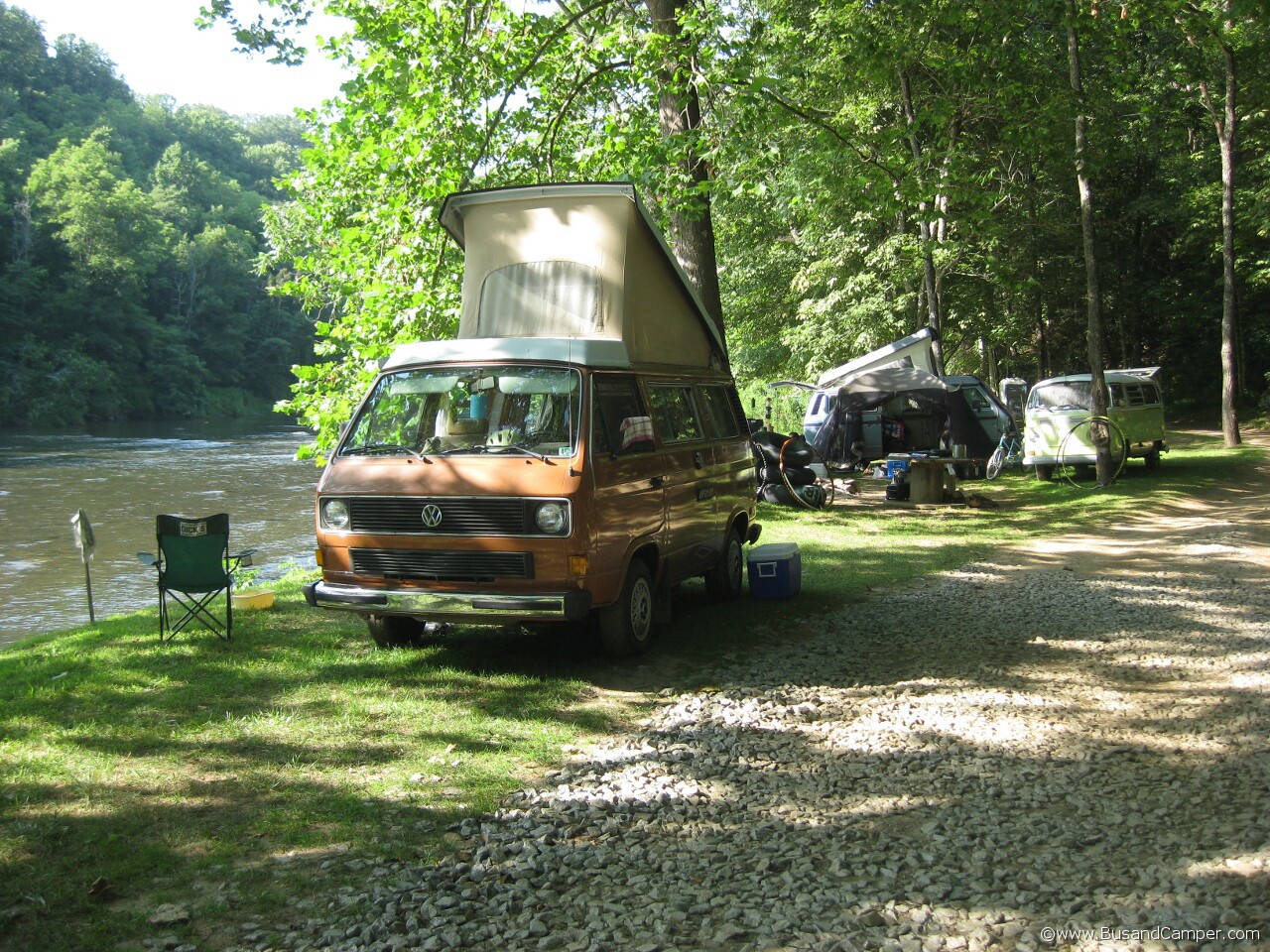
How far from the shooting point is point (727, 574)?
1027 centimetres

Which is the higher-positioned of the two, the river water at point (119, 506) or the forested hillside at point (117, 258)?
the forested hillside at point (117, 258)

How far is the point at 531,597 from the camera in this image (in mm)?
6965

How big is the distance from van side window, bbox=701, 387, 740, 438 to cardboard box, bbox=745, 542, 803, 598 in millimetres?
1172

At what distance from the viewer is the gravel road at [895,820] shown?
3.99 metres

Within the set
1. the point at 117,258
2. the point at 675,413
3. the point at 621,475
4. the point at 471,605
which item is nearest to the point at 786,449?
the point at 675,413

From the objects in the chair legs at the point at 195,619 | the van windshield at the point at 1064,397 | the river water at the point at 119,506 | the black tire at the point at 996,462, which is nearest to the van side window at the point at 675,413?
the chair legs at the point at 195,619

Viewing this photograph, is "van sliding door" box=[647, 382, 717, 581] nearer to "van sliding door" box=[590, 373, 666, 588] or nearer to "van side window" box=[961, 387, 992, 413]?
"van sliding door" box=[590, 373, 666, 588]

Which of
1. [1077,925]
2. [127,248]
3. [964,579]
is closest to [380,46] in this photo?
[964,579]

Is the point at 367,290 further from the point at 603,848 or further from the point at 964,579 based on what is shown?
the point at 603,848

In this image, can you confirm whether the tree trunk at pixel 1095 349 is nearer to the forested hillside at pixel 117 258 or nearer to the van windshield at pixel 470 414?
the van windshield at pixel 470 414

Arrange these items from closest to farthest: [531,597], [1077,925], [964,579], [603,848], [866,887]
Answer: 1. [1077,925]
2. [866,887]
3. [603,848]
4. [531,597]
5. [964,579]

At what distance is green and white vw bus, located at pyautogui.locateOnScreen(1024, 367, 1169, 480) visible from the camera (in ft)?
67.1

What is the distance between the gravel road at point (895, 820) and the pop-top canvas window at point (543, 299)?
308 centimetres

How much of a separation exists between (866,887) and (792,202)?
1831 cm
